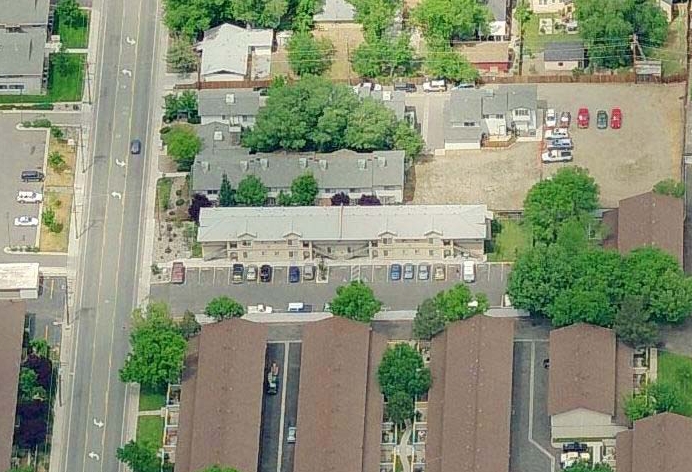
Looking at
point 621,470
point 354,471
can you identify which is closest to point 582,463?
point 621,470

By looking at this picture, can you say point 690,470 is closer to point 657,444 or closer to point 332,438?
Result: point 657,444

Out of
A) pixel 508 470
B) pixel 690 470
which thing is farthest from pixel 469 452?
pixel 690 470

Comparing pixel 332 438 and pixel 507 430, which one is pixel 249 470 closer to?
pixel 332 438

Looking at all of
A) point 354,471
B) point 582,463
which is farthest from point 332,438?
point 582,463

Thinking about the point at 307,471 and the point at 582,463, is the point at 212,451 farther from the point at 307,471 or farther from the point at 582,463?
the point at 582,463
